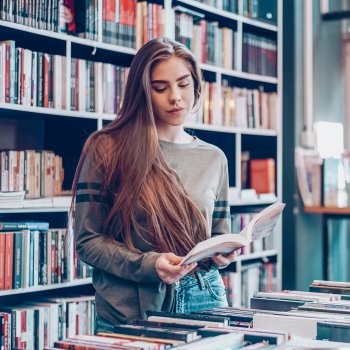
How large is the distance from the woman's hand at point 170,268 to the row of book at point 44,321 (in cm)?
110

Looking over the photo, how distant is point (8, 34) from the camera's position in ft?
9.11

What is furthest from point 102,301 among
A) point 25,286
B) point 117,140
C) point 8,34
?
point 8,34

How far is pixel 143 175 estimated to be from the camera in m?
1.84

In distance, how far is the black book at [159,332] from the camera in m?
1.33

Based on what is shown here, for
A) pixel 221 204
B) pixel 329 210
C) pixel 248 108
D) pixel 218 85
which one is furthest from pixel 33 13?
pixel 329 210

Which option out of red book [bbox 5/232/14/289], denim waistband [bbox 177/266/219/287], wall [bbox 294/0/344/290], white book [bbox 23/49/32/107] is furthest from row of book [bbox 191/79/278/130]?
denim waistband [bbox 177/266/219/287]

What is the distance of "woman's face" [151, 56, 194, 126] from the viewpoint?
1912mm

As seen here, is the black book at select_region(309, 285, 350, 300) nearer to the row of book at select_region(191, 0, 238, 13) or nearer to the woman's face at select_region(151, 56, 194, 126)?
the woman's face at select_region(151, 56, 194, 126)

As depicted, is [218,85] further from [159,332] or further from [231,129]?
[159,332]

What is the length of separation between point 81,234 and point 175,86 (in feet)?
1.54

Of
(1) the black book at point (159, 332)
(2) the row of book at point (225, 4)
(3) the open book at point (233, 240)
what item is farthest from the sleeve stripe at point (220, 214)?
(2) the row of book at point (225, 4)

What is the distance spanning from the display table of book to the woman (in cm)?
19

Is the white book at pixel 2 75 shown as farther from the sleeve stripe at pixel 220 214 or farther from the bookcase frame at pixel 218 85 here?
the sleeve stripe at pixel 220 214

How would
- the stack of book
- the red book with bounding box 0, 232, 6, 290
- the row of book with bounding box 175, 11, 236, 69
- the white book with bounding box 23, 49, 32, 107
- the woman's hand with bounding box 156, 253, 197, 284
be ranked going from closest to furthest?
the stack of book
the woman's hand with bounding box 156, 253, 197, 284
the red book with bounding box 0, 232, 6, 290
the white book with bounding box 23, 49, 32, 107
the row of book with bounding box 175, 11, 236, 69
